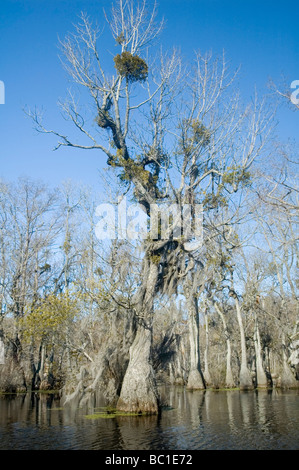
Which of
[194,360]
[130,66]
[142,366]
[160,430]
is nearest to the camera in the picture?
[160,430]

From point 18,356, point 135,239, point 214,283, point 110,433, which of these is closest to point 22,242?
point 18,356

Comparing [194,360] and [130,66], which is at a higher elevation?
[130,66]

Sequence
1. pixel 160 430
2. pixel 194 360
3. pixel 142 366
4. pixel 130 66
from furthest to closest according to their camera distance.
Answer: pixel 194 360 → pixel 130 66 → pixel 142 366 → pixel 160 430

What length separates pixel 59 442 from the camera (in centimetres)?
1095

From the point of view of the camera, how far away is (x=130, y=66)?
1803cm

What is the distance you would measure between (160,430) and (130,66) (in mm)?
15061

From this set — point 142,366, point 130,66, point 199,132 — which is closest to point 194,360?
point 142,366

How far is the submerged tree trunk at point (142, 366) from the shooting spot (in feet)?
50.3

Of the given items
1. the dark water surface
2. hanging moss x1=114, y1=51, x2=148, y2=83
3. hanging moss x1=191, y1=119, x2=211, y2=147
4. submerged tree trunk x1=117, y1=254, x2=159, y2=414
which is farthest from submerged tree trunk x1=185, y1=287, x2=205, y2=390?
hanging moss x1=114, y1=51, x2=148, y2=83

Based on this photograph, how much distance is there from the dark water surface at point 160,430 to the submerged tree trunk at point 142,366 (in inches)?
23.0

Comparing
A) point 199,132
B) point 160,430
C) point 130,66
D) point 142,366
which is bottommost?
point 160,430

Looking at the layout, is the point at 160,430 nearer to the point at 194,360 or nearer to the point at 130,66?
the point at 130,66

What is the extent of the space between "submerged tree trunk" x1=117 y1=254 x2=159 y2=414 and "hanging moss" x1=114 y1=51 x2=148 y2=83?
8612 mm

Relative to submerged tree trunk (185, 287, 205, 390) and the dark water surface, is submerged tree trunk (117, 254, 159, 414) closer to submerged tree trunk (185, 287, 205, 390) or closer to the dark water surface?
the dark water surface
